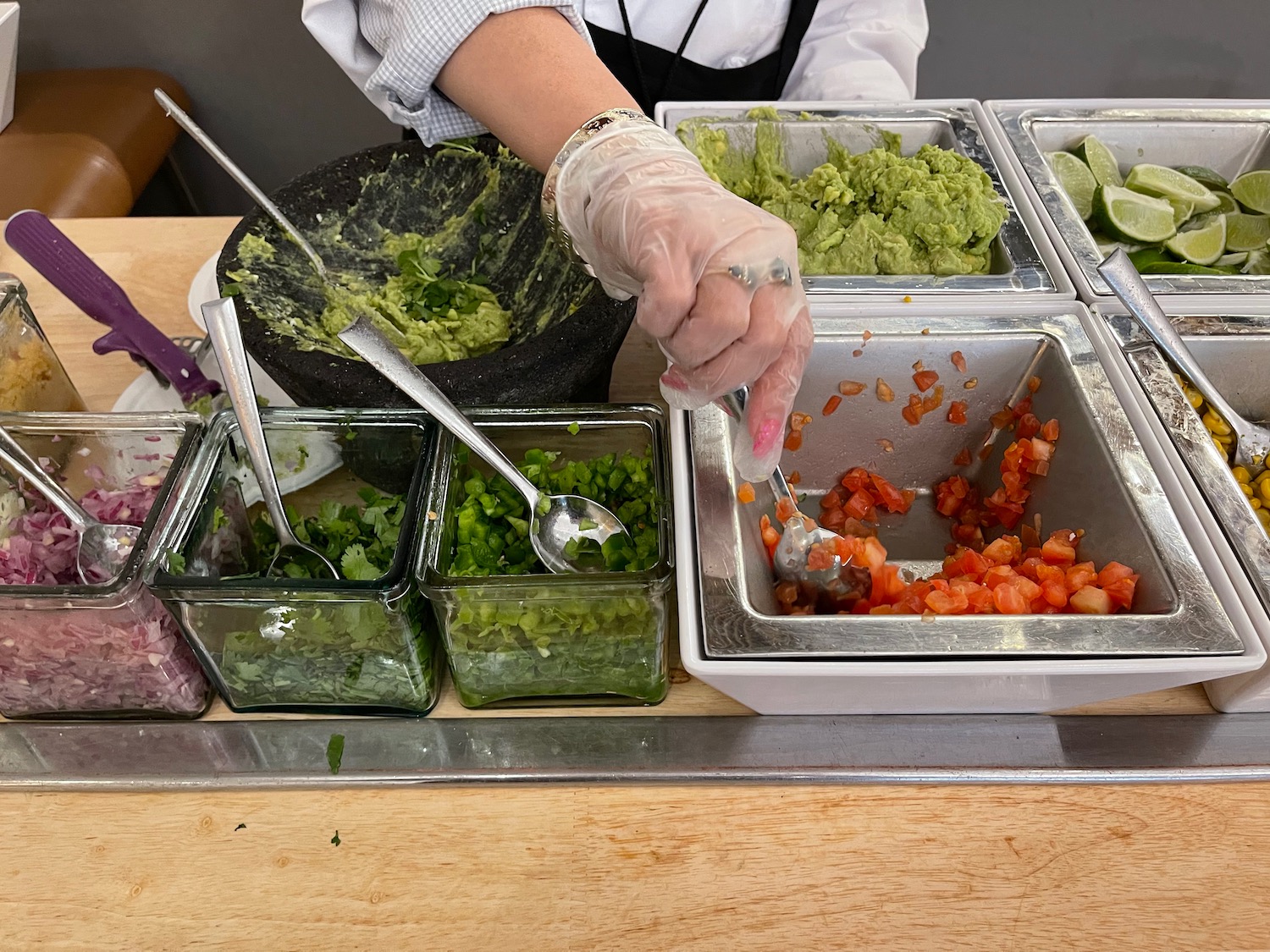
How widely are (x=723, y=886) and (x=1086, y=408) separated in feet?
2.32

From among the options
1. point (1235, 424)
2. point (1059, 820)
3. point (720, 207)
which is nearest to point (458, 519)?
point (720, 207)

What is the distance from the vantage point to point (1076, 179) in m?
1.39

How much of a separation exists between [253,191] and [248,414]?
377mm

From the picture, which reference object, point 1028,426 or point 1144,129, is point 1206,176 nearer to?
point 1144,129

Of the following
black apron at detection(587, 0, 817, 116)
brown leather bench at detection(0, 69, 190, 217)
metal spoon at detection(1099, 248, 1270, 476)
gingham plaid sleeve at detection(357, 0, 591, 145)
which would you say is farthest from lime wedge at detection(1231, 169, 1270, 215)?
brown leather bench at detection(0, 69, 190, 217)

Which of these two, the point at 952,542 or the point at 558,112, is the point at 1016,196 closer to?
the point at 952,542

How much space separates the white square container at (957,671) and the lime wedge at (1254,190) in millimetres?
734

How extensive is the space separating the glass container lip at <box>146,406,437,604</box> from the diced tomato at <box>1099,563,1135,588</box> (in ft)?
2.39

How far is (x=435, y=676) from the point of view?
888 mm

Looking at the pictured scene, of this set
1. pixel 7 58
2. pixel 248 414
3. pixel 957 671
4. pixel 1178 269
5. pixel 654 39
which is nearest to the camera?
pixel 957 671

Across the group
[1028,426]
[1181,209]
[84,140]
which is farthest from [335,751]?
[84,140]

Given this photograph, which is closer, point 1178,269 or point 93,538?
point 93,538

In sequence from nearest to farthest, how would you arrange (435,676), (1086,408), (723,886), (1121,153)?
1. (723,886)
2. (435,676)
3. (1086,408)
4. (1121,153)

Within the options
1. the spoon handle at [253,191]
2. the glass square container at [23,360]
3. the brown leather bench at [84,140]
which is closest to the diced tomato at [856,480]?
the spoon handle at [253,191]
